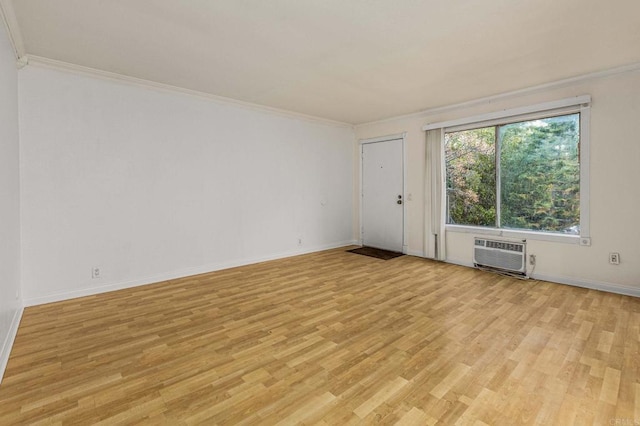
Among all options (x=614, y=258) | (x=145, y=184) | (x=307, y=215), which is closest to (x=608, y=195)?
(x=614, y=258)

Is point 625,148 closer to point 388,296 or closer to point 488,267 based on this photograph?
point 488,267

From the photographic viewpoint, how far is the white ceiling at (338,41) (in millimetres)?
Answer: 2350

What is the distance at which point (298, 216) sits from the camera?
5.82 m

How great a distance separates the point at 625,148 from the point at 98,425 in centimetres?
541

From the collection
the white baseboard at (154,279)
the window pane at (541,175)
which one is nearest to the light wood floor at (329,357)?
the white baseboard at (154,279)

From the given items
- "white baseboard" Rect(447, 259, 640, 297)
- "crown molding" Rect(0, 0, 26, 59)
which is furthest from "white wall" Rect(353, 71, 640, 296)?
"crown molding" Rect(0, 0, 26, 59)

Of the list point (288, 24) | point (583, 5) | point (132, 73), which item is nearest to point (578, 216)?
point (583, 5)

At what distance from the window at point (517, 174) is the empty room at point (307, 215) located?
29 millimetres

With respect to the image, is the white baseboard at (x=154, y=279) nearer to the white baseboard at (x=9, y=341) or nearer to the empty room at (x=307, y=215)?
the empty room at (x=307, y=215)

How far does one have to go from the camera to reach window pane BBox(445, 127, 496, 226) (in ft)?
15.8

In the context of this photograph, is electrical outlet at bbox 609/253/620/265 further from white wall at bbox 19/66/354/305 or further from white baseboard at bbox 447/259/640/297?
white wall at bbox 19/66/354/305

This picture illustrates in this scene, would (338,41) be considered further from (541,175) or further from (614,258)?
(614,258)

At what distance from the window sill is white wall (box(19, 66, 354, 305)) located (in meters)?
2.74

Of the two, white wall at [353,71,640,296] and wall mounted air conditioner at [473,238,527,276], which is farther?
wall mounted air conditioner at [473,238,527,276]
